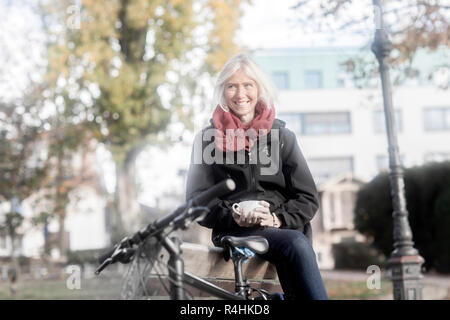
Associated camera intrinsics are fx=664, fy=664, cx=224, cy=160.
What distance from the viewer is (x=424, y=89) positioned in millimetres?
48688

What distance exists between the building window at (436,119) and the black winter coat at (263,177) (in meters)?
47.3

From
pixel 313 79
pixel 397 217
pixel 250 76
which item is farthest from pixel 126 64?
pixel 313 79

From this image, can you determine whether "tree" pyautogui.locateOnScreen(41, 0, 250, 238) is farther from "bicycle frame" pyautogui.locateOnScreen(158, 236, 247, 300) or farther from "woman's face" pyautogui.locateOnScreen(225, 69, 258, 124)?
"bicycle frame" pyautogui.locateOnScreen(158, 236, 247, 300)

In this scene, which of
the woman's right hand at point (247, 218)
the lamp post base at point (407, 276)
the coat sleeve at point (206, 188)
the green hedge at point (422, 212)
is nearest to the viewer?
the woman's right hand at point (247, 218)

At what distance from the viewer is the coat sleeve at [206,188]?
3.48 meters

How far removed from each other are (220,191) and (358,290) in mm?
11574

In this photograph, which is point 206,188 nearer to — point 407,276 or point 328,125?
point 407,276

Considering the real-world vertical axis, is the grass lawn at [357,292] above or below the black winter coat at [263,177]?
below

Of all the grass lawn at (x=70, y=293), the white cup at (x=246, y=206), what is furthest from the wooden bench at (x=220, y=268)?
the grass lawn at (x=70, y=293)

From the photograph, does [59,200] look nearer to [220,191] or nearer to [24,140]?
[24,140]

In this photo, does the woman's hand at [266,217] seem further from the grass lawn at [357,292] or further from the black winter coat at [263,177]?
the grass lawn at [357,292]

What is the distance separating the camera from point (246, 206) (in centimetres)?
338

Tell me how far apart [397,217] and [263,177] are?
600 centimetres

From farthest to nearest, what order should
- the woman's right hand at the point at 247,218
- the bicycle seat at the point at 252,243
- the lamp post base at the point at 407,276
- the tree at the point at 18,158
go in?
the tree at the point at 18,158, the lamp post base at the point at 407,276, the woman's right hand at the point at 247,218, the bicycle seat at the point at 252,243
